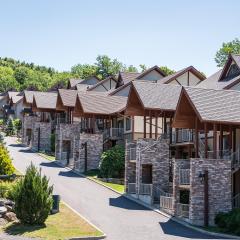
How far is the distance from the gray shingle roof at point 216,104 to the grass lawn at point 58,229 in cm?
924

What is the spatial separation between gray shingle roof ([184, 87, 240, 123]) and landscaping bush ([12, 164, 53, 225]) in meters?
10.1

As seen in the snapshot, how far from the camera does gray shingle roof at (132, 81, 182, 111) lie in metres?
39.8

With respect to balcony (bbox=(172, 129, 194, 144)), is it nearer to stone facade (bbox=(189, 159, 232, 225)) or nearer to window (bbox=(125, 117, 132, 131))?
stone facade (bbox=(189, 159, 232, 225))

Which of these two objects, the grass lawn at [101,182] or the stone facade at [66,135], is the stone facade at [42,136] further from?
the grass lawn at [101,182]

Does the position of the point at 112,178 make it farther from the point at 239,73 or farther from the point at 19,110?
the point at 19,110

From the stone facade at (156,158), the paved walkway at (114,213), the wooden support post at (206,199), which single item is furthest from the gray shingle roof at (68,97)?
the wooden support post at (206,199)

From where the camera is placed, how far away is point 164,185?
3809 cm

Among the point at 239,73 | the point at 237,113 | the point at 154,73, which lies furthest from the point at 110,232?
the point at 154,73

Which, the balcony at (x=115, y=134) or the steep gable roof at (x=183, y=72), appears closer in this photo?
the balcony at (x=115, y=134)

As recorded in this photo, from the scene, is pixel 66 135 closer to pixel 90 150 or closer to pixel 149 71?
pixel 90 150

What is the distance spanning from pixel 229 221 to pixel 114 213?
7.11 metres

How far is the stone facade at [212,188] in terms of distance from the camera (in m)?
30.1

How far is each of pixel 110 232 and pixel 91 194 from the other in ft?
36.2

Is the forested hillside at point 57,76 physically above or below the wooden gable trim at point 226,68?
above
